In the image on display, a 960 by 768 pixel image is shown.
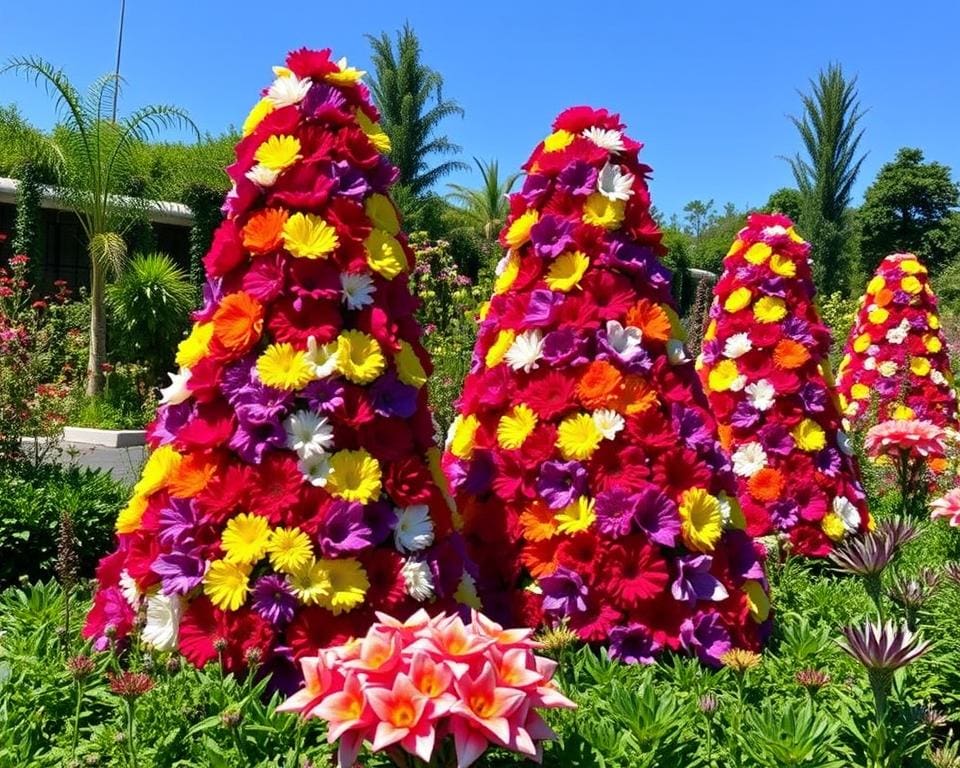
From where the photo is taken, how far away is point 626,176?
306 cm

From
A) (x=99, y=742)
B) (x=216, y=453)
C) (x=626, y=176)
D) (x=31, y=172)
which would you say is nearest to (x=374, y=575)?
(x=216, y=453)

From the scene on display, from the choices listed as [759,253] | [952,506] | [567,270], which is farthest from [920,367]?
[567,270]

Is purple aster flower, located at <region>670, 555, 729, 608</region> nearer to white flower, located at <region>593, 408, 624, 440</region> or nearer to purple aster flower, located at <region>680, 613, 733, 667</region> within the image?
purple aster flower, located at <region>680, 613, 733, 667</region>

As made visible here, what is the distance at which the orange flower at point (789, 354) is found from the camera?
4.36 m

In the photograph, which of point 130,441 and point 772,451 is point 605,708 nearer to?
point 772,451

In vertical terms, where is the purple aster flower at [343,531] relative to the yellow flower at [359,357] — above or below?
below

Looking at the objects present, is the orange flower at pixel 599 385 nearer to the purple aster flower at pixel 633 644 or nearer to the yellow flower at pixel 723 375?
the purple aster flower at pixel 633 644

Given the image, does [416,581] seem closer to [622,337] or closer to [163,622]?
[163,622]

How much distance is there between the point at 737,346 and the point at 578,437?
1.94 metres

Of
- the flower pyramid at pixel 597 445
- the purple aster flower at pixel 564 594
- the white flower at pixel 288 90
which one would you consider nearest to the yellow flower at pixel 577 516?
the flower pyramid at pixel 597 445

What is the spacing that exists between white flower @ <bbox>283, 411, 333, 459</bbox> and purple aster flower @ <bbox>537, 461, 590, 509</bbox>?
825 mm

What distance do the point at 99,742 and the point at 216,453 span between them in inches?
29.9

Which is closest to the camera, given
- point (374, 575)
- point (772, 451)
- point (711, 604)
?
point (374, 575)

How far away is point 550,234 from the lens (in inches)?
123
